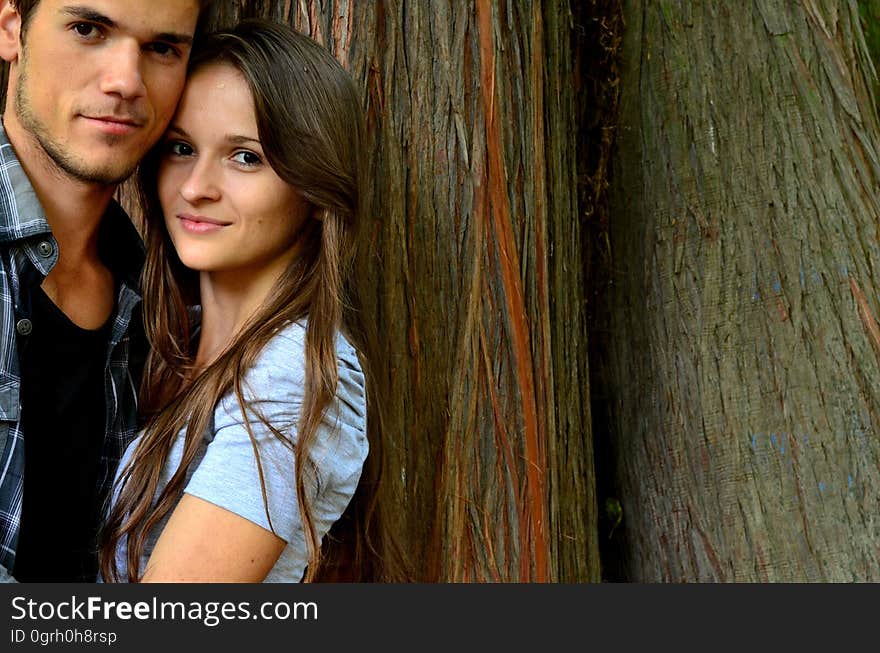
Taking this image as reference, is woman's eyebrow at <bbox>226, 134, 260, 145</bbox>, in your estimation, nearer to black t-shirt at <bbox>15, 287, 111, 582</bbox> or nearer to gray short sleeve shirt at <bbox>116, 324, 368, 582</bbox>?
gray short sleeve shirt at <bbox>116, 324, 368, 582</bbox>

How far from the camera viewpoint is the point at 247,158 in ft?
8.24

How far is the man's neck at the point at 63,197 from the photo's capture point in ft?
8.76

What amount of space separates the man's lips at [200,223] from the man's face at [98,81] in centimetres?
24

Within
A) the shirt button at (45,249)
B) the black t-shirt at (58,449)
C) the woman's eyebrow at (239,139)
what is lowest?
the black t-shirt at (58,449)

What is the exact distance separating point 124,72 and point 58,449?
3.25 feet

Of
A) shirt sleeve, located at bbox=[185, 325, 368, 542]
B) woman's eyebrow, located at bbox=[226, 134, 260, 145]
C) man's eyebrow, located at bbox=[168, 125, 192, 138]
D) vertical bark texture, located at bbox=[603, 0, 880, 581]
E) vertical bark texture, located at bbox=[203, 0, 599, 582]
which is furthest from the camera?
vertical bark texture, located at bbox=[603, 0, 880, 581]

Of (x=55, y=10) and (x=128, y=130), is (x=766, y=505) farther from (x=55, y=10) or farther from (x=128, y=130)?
(x=55, y=10)

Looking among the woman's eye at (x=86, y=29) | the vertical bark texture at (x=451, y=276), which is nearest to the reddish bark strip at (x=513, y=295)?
the vertical bark texture at (x=451, y=276)

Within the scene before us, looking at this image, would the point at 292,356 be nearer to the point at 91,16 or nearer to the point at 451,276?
the point at 451,276

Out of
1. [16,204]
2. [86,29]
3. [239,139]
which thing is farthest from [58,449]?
[86,29]

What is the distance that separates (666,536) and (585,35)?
1831mm

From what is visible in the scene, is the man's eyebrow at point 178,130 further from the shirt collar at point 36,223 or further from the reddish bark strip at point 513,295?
the reddish bark strip at point 513,295

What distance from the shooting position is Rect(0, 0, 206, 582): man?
8.16ft

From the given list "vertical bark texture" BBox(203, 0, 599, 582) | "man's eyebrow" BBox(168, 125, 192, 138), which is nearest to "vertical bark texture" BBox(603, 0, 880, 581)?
"vertical bark texture" BBox(203, 0, 599, 582)
